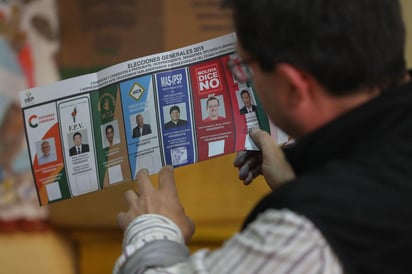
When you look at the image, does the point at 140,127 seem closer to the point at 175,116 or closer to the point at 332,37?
the point at 175,116

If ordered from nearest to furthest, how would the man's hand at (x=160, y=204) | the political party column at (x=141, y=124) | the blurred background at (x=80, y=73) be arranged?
the man's hand at (x=160, y=204) → the political party column at (x=141, y=124) → the blurred background at (x=80, y=73)

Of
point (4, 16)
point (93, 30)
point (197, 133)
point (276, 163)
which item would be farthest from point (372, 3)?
point (4, 16)

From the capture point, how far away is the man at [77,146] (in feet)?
3.01

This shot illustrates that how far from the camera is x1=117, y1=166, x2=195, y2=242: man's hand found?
77 centimetres

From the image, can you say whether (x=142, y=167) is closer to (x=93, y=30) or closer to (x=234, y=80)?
(x=234, y=80)

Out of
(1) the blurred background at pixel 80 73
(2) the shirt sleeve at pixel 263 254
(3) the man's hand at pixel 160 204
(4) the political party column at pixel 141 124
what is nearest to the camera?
(2) the shirt sleeve at pixel 263 254

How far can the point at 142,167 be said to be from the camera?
91cm

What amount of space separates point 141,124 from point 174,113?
0.16 ft

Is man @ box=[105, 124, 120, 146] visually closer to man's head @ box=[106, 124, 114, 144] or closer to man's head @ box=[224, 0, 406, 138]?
man's head @ box=[106, 124, 114, 144]

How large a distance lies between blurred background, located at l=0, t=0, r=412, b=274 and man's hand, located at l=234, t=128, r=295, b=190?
0.65 metres

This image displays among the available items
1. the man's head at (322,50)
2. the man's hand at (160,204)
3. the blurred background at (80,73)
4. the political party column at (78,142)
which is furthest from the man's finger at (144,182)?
the blurred background at (80,73)

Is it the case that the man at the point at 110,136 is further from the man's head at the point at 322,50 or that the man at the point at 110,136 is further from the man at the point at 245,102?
the man's head at the point at 322,50

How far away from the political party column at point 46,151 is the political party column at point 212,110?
0.20m

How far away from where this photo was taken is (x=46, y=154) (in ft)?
3.03
